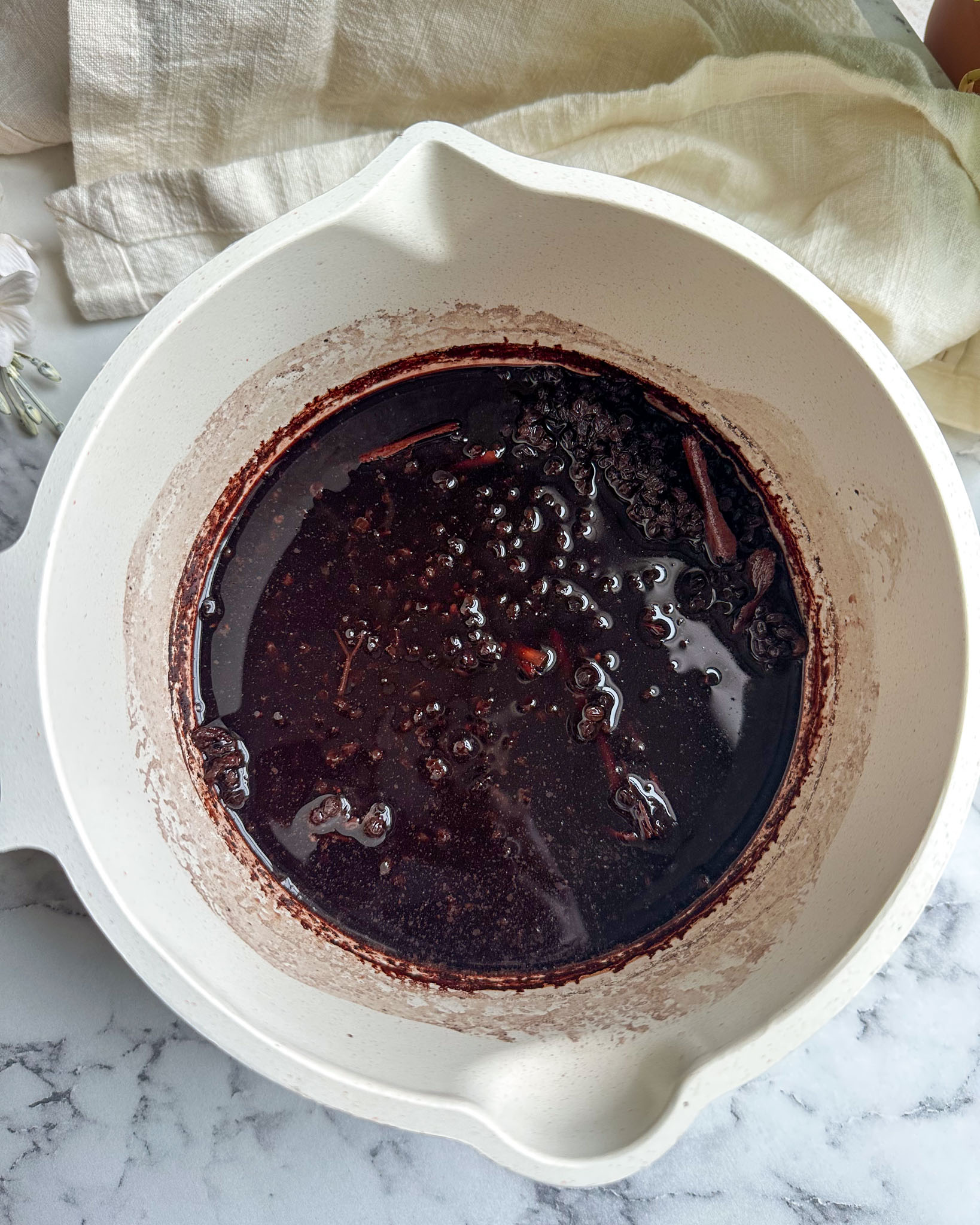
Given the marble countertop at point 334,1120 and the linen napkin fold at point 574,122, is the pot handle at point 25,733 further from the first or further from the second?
the linen napkin fold at point 574,122

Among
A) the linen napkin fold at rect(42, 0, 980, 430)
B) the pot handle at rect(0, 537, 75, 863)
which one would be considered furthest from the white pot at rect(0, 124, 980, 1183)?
the linen napkin fold at rect(42, 0, 980, 430)

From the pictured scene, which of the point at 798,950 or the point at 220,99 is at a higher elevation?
the point at 220,99

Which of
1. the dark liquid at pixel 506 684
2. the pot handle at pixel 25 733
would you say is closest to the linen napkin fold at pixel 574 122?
the dark liquid at pixel 506 684

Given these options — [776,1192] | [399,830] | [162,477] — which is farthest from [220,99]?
[776,1192]

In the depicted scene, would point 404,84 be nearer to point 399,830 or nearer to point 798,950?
point 399,830

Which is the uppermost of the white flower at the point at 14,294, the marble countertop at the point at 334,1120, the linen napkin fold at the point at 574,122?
the linen napkin fold at the point at 574,122
